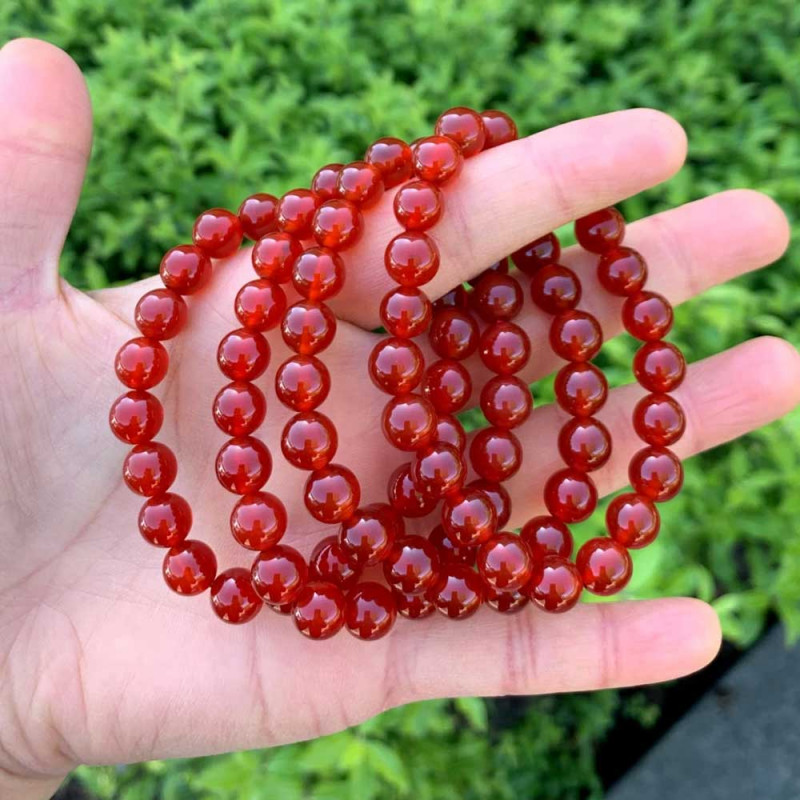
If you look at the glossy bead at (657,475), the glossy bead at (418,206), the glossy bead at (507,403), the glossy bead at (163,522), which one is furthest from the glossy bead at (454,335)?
the glossy bead at (163,522)

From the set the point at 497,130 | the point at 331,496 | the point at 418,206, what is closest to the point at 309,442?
the point at 331,496

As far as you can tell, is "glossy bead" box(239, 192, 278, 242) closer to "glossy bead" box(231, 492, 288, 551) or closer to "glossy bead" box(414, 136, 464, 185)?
"glossy bead" box(414, 136, 464, 185)

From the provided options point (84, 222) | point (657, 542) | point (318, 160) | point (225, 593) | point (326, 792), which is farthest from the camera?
point (84, 222)

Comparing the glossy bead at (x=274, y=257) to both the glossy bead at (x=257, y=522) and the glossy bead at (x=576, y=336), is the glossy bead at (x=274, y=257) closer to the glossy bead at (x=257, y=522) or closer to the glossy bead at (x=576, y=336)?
the glossy bead at (x=257, y=522)

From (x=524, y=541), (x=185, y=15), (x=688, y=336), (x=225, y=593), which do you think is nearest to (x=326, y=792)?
(x=225, y=593)

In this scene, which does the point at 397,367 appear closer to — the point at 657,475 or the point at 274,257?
the point at 274,257

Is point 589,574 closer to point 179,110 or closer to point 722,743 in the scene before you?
point 722,743
